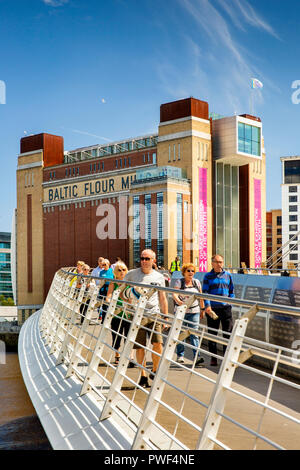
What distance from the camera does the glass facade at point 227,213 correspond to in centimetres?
6141

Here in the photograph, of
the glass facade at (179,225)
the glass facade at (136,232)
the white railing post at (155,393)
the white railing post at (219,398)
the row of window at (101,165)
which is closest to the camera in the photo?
the white railing post at (219,398)

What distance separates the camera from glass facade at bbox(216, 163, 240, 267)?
6141 centimetres

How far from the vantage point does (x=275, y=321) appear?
30.6 feet

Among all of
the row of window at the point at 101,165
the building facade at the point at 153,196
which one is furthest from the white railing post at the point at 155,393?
the row of window at the point at 101,165

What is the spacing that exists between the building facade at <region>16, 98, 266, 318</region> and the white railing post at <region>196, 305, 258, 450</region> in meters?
51.5

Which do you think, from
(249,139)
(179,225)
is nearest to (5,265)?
(179,225)

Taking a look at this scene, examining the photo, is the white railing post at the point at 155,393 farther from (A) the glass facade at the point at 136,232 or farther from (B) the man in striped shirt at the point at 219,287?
(A) the glass facade at the point at 136,232

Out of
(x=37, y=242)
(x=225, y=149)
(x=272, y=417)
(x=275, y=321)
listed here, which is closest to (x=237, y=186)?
(x=225, y=149)

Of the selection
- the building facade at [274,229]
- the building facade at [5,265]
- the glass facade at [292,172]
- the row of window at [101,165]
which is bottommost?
the building facade at [5,265]

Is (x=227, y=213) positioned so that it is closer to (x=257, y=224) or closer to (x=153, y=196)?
(x=257, y=224)

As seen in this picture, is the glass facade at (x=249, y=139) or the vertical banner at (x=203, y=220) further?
the glass facade at (x=249, y=139)

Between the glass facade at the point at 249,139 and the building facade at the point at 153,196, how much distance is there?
0.10 metres

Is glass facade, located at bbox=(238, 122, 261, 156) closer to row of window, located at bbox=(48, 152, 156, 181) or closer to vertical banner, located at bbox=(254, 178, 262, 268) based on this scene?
vertical banner, located at bbox=(254, 178, 262, 268)

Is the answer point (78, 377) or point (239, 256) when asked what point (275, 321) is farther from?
point (239, 256)
